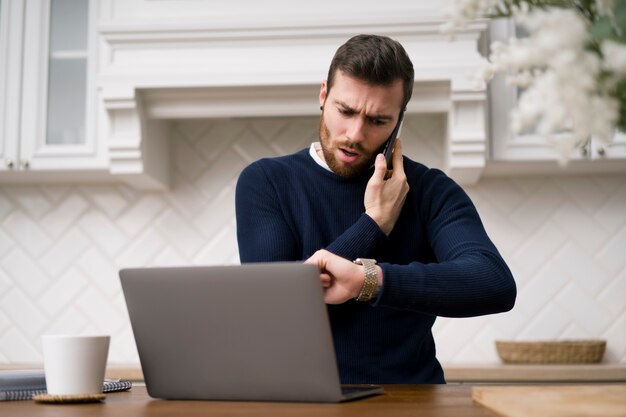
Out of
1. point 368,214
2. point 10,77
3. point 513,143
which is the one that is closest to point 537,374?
point 513,143

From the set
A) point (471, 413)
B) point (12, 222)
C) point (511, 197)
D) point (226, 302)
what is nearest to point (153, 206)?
point (12, 222)

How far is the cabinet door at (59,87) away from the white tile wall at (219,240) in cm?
30

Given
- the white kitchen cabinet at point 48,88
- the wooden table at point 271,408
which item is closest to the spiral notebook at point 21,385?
the wooden table at point 271,408

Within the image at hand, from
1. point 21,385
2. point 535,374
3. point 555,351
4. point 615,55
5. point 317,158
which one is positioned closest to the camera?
point 615,55

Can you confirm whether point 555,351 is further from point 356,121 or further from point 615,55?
point 615,55

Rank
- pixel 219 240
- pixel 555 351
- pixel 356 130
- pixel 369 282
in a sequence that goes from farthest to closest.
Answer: pixel 219 240 < pixel 555 351 < pixel 356 130 < pixel 369 282

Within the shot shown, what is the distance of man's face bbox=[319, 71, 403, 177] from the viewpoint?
5.26 ft

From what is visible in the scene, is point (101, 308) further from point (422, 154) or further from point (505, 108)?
point (505, 108)

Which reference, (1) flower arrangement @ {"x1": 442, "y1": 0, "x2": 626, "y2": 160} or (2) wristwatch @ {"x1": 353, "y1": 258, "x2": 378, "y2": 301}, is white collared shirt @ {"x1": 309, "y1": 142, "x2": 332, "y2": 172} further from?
(1) flower arrangement @ {"x1": 442, "y1": 0, "x2": 626, "y2": 160}

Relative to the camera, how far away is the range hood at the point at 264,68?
2.35 m

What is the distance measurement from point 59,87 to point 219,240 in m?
0.72

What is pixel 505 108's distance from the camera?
2479 mm

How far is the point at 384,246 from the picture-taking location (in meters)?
1.62

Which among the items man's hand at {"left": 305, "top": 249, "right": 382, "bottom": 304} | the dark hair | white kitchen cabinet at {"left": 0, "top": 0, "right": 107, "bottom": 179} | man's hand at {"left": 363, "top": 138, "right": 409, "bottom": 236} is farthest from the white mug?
white kitchen cabinet at {"left": 0, "top": 0, "right": 107, "bottom": 179}
